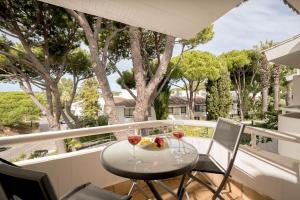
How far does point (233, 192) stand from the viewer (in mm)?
2807

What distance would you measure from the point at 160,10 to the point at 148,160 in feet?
5.68

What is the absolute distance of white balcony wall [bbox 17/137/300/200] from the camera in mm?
2299

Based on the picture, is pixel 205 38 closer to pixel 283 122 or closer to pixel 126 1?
pixel 283 122

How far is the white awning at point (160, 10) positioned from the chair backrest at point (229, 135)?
48.2 inches

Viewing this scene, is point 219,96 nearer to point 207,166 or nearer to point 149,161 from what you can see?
point 207,166

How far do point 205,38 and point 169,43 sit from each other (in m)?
5.63

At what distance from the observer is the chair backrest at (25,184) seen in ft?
2.70

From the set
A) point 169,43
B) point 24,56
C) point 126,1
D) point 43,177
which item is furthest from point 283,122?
point 24,56

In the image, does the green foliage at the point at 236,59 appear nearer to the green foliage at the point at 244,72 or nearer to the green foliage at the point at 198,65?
the green foliage at the point at 244,72

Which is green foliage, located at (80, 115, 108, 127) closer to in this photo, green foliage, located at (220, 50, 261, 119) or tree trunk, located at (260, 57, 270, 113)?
green foliage, located at (220, 50, 261, 119)

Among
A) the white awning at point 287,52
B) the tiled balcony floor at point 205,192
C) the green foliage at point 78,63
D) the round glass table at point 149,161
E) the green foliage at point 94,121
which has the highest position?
the green foliage at point 78,63

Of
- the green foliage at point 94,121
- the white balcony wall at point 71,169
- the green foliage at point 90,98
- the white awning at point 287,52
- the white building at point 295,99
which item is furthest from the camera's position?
the green foliage at point 90,98

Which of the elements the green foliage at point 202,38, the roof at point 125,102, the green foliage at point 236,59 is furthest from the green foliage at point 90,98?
the green foliage at point 236,59

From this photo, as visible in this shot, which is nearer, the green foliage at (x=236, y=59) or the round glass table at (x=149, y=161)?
the round glass table at (x=149, y=161)
